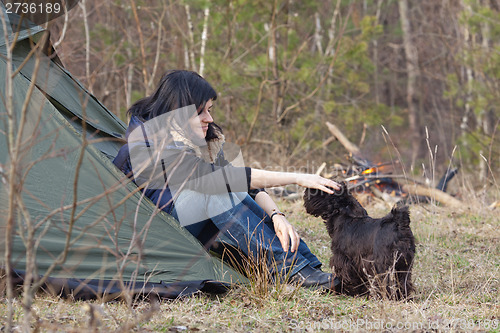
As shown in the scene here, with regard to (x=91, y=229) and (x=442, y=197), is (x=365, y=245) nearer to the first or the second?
(x=91, y=229)

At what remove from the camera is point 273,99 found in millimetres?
Result: 9570

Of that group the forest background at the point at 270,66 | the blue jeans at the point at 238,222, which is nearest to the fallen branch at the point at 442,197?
the forest background at the point at 270,66

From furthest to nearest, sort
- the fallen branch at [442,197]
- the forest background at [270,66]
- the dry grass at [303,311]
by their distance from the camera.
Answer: the forest background at [270,66]
the fallen branch at [442,197]
the dry grass at [303,311]

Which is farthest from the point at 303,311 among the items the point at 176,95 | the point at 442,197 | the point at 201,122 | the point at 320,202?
the point at 442,197

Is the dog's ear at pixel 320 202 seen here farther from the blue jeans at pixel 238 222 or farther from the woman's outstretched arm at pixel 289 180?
the blue jeans at pixel 238 222

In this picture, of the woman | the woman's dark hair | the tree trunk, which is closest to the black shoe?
the woman

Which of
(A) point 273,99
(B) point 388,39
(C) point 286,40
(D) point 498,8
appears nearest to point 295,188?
(A) point 273,99

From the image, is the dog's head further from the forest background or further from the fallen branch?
the forest background

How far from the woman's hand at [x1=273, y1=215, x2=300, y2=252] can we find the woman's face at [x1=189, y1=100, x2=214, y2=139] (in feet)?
2.36

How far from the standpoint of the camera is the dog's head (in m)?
3.27

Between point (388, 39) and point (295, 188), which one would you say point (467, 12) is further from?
point (388, 39)

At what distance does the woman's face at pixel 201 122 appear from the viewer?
3.30 m

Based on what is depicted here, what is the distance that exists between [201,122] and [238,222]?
2.25 ft

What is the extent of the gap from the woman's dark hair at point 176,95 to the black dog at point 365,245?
2.99 feet
